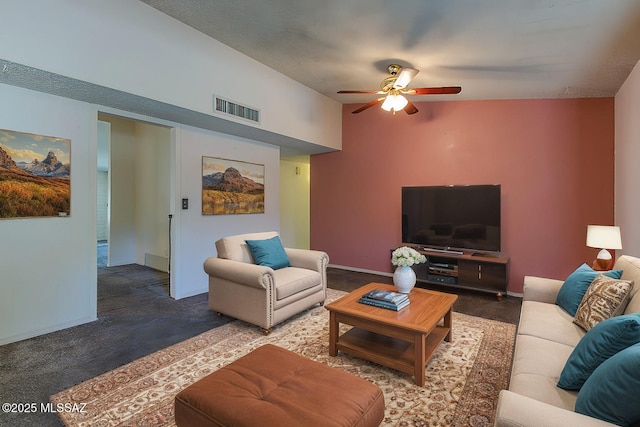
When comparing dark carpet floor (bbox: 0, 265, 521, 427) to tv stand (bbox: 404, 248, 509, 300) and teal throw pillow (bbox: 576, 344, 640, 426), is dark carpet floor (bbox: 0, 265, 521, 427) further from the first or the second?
teal throw pillow (bbox: 576, 344, 640, 426)

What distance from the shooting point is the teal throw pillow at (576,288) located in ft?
7.11

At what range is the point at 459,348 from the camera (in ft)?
8.60

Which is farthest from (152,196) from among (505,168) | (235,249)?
(505,168)

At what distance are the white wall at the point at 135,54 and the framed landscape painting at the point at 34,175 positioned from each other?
836mm

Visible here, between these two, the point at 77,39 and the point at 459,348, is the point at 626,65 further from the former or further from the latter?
the point at 77,39

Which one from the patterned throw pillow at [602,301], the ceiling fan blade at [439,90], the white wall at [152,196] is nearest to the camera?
the patterned throw pillow at [602,301]

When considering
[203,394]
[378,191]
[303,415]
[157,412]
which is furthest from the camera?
[378,191]

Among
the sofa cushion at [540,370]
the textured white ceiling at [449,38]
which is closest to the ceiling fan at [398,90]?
the textured white ceiling at [449,38]

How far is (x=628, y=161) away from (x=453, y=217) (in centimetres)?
188

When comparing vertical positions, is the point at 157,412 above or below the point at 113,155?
below

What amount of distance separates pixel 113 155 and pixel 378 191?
16.2 feet

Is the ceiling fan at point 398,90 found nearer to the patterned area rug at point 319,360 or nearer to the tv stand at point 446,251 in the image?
the tv stand at point 446,251

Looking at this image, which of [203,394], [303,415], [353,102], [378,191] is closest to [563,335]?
[303,415]

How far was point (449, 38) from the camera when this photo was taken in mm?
2799
